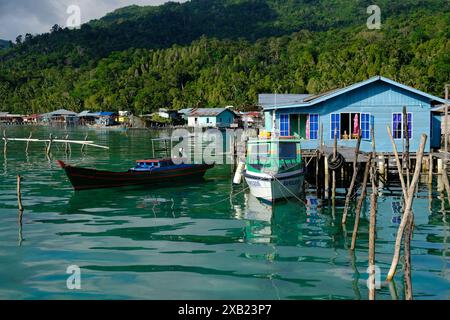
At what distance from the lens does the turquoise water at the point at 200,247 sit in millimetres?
13414

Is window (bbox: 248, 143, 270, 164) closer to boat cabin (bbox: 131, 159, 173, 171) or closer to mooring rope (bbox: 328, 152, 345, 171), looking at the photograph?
mooring rope (bbox: 328, 152, 345, 171)

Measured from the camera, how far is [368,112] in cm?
2919

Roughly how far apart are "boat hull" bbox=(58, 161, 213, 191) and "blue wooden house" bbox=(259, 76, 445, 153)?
709 cm

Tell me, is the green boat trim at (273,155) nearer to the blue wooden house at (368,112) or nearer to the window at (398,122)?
the blue wooden house at (368,112)

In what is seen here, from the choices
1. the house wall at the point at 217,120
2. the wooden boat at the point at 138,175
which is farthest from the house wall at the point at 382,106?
the house wall at the point at 217,120

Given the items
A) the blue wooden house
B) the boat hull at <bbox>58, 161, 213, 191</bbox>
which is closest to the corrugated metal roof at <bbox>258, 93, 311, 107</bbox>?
the blue wooden house

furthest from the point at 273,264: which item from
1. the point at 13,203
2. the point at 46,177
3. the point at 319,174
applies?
the point at 46,177

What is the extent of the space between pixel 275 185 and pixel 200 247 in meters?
7.02

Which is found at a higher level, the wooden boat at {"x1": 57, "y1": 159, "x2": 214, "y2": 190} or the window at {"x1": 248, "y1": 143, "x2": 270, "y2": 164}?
the window at {"x1": 248, "y1": 143, "x2": 270, "y2": 164}

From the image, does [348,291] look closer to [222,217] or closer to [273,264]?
[273,264]

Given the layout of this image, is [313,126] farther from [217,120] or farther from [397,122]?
[217,120]

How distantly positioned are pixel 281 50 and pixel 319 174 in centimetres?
14835

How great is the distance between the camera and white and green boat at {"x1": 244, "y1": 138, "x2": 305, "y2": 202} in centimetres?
2331

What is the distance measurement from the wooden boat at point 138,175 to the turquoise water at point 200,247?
28.6 inches
